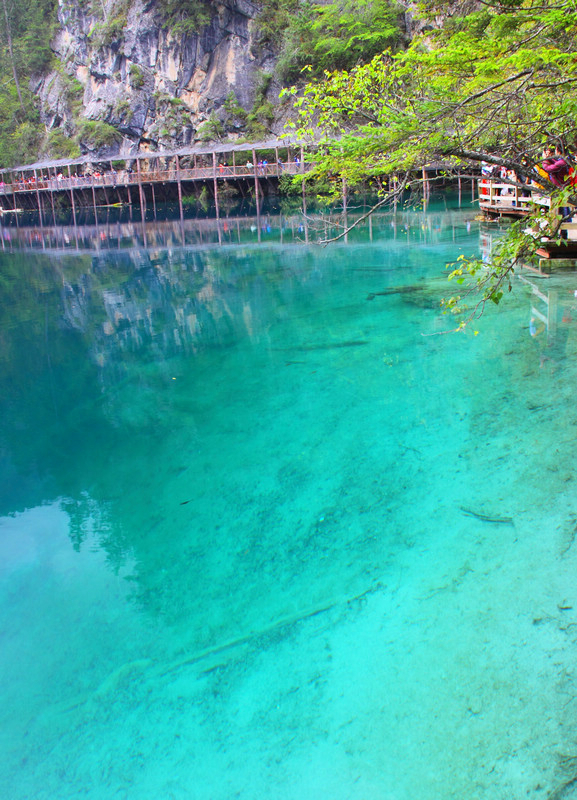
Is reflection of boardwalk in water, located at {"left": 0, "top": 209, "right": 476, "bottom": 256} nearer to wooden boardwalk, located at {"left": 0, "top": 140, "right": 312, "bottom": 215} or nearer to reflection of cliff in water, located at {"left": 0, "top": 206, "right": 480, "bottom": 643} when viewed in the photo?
reflection of cliff in water, located at {"left": 0, "top": 206, "right": 480, "bottom": 643}

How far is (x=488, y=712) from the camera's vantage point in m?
2.96

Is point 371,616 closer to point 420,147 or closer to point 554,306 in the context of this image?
point 420,147

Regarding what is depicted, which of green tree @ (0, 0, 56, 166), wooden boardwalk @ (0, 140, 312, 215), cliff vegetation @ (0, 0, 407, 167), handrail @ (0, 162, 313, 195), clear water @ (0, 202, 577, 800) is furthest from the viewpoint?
green tree @ (0, 0, 56, 166)

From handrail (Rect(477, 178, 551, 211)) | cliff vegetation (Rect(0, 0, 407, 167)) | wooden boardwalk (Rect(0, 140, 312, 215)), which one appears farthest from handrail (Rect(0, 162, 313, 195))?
handrail (Rect(477, 178, 551, 211))

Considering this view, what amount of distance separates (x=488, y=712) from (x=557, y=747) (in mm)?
319

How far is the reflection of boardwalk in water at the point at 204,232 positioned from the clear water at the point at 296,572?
11533 millimetres

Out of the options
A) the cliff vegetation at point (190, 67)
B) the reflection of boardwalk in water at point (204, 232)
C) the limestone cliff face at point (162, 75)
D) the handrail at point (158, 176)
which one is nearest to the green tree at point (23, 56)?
the cliff vegetation at point (190, 67)

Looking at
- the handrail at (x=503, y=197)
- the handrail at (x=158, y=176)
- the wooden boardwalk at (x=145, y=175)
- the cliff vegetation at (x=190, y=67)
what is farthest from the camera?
the cliff vegetation at (x=190, y=67)

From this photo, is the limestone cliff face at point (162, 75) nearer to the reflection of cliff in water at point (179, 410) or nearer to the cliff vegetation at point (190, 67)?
the cliff vegetation at point (190, 67)

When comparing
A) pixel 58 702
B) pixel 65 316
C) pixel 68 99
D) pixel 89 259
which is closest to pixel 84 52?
pixel 68 99

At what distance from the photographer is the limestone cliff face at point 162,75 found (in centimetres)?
4188

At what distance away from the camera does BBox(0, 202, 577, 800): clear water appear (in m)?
2.90

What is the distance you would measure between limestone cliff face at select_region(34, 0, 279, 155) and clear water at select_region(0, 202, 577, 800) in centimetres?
3935

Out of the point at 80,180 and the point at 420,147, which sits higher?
the point at 80,180
